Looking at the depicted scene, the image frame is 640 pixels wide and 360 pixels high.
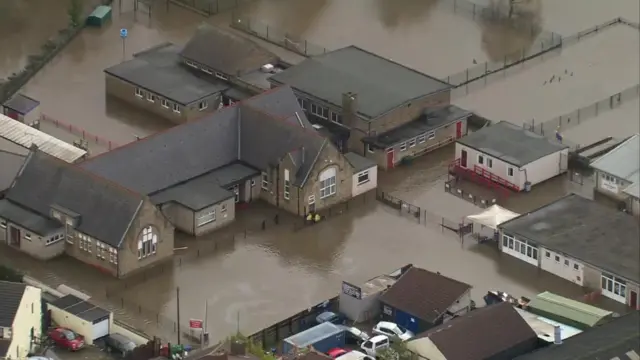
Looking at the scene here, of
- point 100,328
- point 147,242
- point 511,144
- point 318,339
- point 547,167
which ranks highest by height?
point 511,144

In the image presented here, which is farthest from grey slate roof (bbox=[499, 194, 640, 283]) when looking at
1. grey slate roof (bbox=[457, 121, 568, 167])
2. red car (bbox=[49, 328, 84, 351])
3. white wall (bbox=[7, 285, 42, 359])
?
white wall (bbox=[7, 285, 42, 359])

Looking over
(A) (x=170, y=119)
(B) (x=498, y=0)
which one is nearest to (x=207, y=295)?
(A) (x=170, y=119)

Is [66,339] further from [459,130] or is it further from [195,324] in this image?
[459,130]

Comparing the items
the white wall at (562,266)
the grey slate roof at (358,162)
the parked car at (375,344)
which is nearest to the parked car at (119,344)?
the parked car at (375,344)

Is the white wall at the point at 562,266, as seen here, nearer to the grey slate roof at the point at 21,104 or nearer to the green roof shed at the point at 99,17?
the grey slate roof at the point at 21,104

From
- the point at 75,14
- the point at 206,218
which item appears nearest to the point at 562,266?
the point at 206,218
